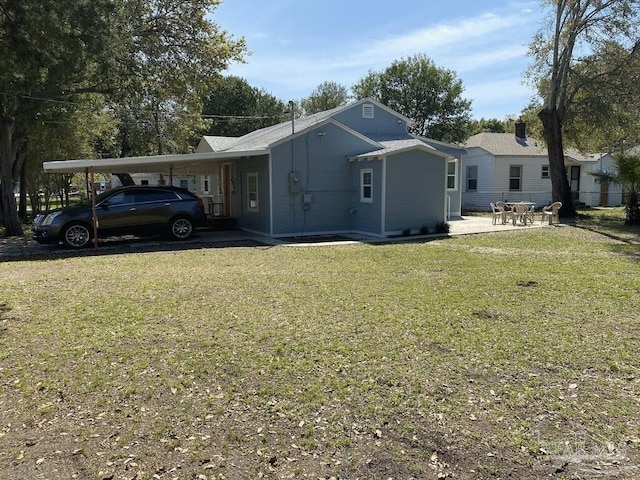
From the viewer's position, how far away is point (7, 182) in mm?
16125

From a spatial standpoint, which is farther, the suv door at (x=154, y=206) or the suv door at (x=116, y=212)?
the suv door at (x=154, y=206)

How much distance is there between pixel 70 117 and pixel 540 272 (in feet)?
53.2

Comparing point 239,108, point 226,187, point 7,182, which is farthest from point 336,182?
point 239,108

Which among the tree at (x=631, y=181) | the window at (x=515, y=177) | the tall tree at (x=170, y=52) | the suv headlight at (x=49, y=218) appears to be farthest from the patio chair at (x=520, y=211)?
the suv headlight at (x=49, y=218)

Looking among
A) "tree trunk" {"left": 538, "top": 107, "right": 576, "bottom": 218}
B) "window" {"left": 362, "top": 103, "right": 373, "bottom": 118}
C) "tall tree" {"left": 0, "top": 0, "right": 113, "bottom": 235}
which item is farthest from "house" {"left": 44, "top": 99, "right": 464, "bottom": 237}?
"tree trunk" {"left": 538, "top": 107, "right": 576, "bottom": 218}

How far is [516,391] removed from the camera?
402 cm

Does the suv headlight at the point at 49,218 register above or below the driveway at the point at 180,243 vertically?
above

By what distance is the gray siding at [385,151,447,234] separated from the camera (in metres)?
14.7

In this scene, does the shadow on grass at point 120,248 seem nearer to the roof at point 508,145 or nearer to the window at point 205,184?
the window at point 205,184

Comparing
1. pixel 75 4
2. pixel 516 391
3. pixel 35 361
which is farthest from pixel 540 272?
pixel 75 4

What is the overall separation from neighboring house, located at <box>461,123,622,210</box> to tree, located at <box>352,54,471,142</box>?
36.6 ft

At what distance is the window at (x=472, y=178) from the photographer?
27.3 m

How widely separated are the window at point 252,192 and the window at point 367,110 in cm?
698

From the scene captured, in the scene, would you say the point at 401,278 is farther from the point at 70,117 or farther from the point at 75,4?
the point at 70,117
